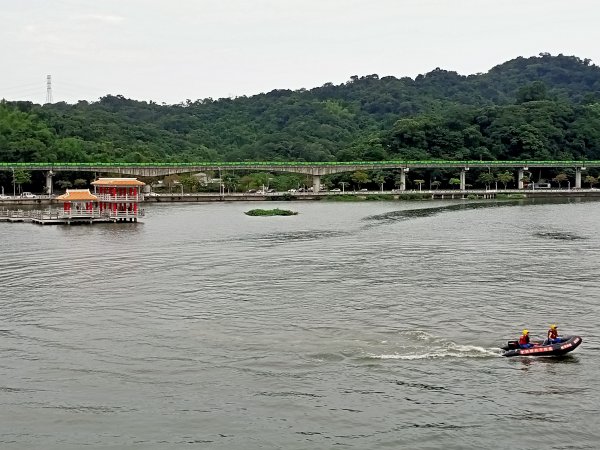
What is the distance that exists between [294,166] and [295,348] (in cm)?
11141

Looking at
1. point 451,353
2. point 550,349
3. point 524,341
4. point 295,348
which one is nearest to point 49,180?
point 295,348

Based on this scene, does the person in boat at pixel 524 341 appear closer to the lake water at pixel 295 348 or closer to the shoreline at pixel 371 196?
the lake water at pixel 295 348

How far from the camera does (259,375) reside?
97.2ft

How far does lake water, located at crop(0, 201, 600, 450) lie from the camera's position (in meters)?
25.1

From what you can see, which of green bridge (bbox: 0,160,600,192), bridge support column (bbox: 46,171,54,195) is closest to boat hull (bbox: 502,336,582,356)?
green bridge (bbox: 0,160,600,192)

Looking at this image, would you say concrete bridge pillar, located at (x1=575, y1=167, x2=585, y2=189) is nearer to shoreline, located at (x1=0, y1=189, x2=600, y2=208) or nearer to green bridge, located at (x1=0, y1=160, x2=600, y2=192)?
green bridge, located at (x1=0, y1=160, x2=600, y2=192)

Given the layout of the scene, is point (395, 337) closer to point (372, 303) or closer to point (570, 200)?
point (372, 303)

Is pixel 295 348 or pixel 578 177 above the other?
pixel 578 177

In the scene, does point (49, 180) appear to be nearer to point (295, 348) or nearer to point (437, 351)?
point (295, 348)

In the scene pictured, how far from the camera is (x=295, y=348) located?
32.8 m

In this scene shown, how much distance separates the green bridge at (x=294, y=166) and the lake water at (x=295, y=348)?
72.6 metres

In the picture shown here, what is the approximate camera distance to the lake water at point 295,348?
25.1m

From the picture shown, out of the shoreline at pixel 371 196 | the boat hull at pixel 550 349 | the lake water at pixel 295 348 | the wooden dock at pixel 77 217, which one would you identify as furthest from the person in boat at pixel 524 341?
the shoreline at pixel 371 196

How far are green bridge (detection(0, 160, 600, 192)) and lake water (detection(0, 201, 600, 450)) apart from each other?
72.6 m
